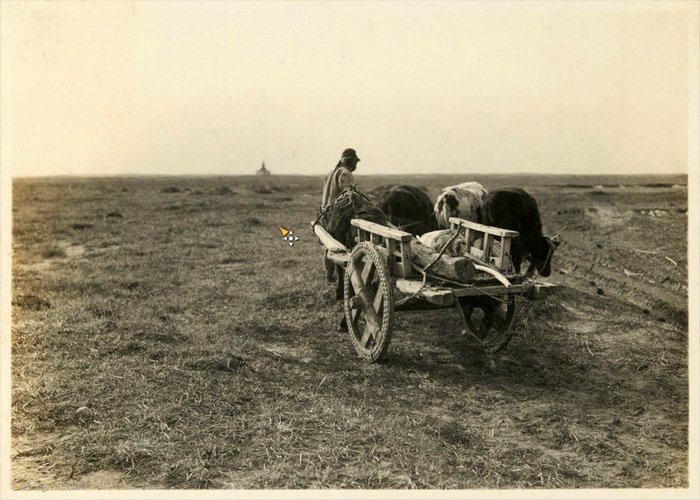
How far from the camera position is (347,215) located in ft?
21.2

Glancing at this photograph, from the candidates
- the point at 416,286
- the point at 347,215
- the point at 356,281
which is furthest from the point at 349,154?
the point at 416,286

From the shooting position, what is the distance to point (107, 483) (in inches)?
152

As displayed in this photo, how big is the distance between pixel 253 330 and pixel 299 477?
2961 millimetres

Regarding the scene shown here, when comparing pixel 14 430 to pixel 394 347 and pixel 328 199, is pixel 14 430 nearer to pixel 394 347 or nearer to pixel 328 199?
pixel 394 347

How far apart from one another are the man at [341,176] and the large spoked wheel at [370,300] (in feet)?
4.39

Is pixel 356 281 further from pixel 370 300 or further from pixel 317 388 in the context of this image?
pixel 317 388

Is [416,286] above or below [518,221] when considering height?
below

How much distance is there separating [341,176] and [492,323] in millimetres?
2380

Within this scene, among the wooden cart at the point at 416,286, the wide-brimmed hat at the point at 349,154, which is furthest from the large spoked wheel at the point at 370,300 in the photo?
the wide-brimmed hat at the point at 349,154

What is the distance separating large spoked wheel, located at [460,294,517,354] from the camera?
5.48 m

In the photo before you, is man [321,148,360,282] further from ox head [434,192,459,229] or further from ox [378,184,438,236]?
ox head [434,192,459,229]

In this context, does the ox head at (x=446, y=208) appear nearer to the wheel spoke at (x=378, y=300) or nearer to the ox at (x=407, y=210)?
the ox at (x=407, y=210)

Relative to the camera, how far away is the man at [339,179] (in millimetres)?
6656
